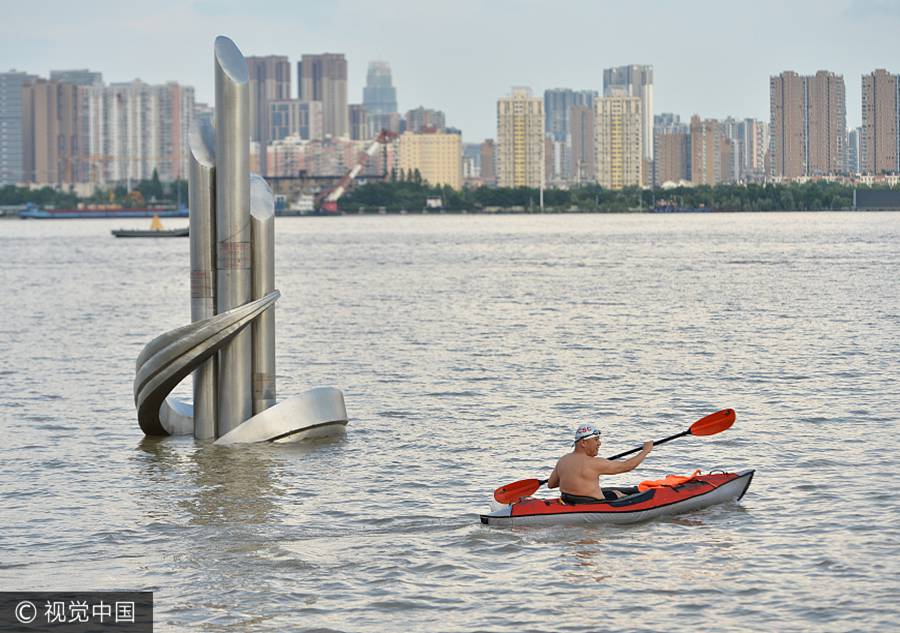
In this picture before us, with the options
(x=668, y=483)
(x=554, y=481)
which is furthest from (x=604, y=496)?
(x=668, y=483)

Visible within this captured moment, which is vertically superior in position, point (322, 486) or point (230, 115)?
point (230, 115)

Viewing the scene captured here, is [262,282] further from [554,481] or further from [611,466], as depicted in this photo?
[611,466]

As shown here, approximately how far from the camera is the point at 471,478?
791 inches

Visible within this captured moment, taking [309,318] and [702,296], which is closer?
[309,318]

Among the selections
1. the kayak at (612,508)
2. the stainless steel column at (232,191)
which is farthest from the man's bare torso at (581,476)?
the stainless steel column at (232,191)

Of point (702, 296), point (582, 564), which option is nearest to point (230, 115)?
point (582, 564)

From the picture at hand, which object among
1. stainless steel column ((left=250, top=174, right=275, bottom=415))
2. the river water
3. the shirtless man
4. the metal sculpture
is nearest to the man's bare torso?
the shirtless man

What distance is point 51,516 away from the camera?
18.1 meters

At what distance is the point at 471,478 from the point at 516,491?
2870 mm

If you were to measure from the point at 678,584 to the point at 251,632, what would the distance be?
410 centimetres

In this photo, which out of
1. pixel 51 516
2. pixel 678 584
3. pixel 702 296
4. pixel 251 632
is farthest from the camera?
pixel 702 296

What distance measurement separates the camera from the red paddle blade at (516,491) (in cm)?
1717

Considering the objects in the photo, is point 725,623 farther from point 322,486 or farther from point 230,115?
point 230,115

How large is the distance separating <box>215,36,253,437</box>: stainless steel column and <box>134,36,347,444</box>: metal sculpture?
0.05ft
